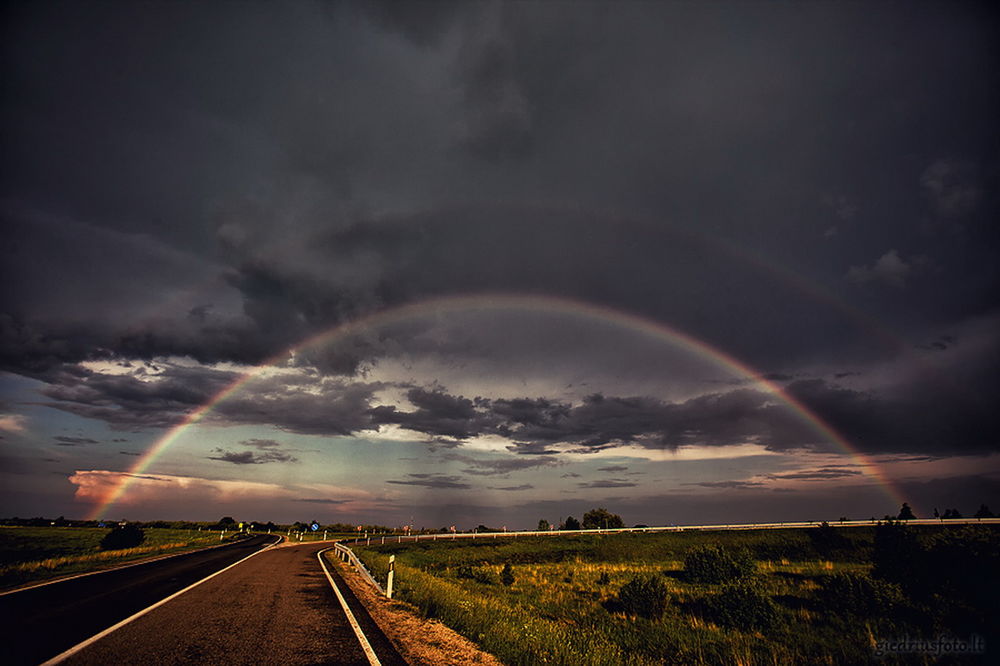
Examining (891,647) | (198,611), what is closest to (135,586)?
(198,611)

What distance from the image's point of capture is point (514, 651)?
8797 mm

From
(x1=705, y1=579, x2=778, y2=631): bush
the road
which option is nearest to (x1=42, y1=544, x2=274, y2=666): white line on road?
the road

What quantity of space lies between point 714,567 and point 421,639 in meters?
22.5

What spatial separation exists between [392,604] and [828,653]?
1242 cm

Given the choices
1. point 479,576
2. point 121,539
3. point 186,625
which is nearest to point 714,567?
point 479,576

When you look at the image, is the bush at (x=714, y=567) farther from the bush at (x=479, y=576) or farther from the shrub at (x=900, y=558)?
the bush at (x=479, y=576)

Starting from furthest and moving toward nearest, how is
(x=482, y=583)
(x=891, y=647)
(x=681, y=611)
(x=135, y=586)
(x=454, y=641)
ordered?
(x=482, y=583) → (x=681, y=611) → (x=135, y=586) → (x=891, y=647) → (x=454, y=641)

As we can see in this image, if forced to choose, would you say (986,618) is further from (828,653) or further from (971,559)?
(828,653)

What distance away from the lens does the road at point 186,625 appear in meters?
7.56

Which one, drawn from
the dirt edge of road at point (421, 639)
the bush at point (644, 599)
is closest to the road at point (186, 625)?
the dirt edge of road at point (421, 639)

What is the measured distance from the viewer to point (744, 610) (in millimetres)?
16219

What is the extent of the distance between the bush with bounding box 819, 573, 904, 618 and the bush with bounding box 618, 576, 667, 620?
6.40m

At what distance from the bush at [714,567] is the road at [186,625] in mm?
20243

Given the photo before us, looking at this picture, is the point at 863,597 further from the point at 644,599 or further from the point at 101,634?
the point at 101,634
